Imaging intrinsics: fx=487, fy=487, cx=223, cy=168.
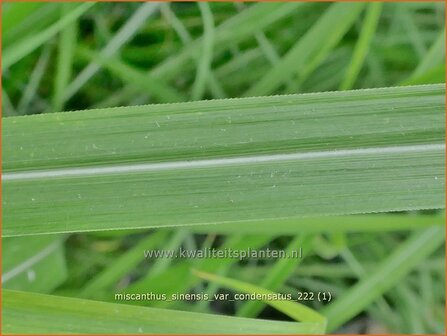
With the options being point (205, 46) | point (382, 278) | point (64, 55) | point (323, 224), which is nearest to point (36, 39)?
point (64, 55)

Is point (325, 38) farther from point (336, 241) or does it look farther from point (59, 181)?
point (59, 181)

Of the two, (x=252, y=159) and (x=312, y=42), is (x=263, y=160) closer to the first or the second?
(x=252, y=159)

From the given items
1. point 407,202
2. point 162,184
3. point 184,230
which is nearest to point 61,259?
point 184,230

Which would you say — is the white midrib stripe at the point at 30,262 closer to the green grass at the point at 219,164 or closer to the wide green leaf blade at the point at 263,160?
the green grass at the point at 219,164

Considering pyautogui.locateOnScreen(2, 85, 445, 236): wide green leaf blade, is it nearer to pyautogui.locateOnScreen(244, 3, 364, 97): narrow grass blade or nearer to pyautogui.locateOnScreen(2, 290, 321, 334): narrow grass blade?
pyautogui.locateOnScreen(2, 290, 321, 334): narrow grass blade

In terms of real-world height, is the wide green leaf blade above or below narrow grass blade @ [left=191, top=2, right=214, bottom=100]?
below

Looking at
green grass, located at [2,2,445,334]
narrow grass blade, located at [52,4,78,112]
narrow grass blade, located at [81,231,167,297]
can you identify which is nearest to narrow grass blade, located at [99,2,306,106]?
green grass, located at [2,2,445,334]

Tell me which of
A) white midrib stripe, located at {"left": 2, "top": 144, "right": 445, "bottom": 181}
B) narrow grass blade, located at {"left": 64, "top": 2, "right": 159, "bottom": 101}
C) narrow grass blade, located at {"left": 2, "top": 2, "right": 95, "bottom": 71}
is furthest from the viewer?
narrow grass blade, located at {"left": 64, "top": 2, "right": 159, "bottom": 101}
